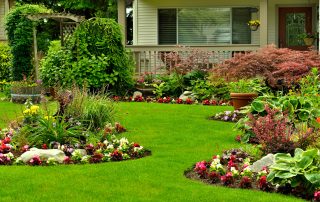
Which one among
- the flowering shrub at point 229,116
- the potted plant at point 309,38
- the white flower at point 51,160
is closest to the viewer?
the white flower at point 51,160

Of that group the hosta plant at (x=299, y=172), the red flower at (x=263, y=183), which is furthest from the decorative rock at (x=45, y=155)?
the hosta plant at (x=299, y=172)

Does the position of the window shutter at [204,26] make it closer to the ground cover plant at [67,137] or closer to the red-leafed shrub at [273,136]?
the ground cover plant at [67,137]

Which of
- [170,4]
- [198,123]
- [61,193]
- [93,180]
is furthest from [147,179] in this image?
[170,4]

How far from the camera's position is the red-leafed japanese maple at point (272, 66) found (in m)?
15.1

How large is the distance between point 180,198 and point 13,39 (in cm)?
1364

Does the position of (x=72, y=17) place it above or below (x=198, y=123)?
above

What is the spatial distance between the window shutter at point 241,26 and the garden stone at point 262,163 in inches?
589

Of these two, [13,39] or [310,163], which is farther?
[13,39]

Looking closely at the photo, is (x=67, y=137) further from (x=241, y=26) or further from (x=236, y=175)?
(x=241, y=26)

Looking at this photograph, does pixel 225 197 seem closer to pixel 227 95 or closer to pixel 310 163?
pixel 310 163

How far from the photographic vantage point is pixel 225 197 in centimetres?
671

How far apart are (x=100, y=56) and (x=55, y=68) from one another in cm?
129

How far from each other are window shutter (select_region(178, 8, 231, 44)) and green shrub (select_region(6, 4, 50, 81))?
560 cm

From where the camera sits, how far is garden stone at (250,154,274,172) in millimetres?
7597
